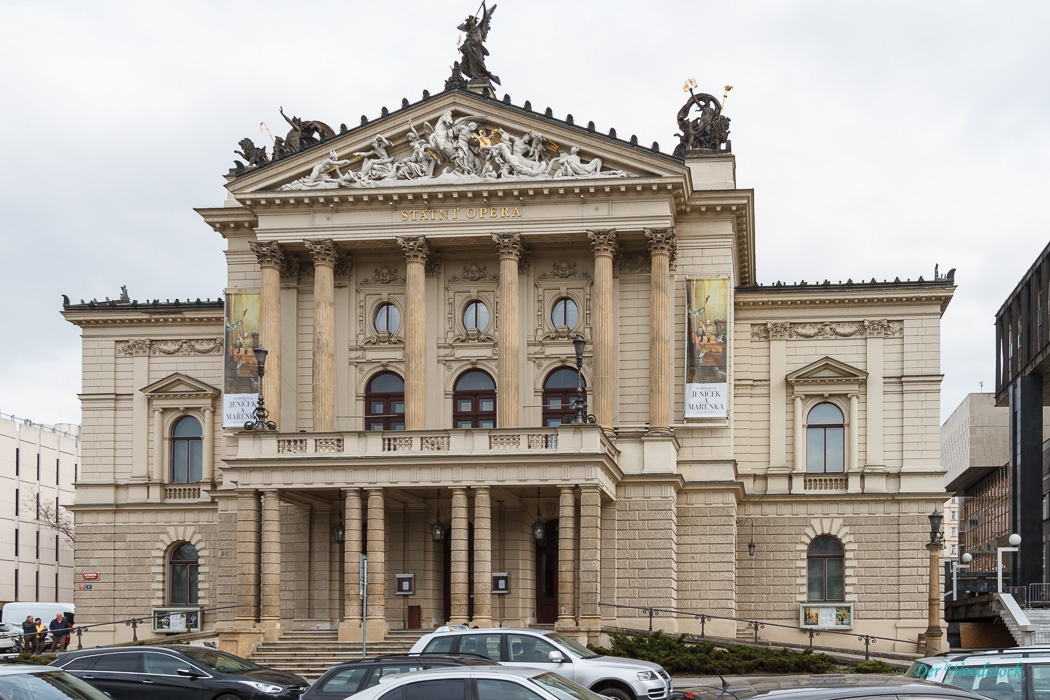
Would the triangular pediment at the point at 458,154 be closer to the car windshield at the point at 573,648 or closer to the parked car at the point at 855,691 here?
the car windshield at the point at 573,648

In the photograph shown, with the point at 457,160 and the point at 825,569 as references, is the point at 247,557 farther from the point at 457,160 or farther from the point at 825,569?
the point at 825,569

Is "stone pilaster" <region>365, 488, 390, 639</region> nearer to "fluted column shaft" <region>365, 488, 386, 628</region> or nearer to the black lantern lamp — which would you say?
"fluted column shaft" <region>365, 488, 386, 628</region>

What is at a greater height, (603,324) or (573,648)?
(603,324)

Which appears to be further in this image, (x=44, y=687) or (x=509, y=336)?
(x=509, y=336)

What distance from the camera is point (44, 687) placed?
628 inches

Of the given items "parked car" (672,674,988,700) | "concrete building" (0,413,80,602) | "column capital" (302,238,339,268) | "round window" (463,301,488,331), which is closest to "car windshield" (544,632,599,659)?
"parked car" (672,674,988,700)

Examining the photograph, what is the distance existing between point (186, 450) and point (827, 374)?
80.4 ft

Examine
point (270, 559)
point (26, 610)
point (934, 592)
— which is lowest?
point (26, 610)

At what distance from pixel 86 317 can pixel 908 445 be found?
31.8 m

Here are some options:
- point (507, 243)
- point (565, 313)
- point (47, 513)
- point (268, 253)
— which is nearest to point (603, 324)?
point (565, 313)

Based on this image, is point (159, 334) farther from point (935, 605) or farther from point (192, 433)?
point (935, 605)

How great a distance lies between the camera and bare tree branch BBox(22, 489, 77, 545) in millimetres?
107875

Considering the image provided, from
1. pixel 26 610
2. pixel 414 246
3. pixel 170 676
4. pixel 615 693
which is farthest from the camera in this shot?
pixel 26 610

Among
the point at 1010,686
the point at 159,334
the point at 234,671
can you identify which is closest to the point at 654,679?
the point at 234,671
